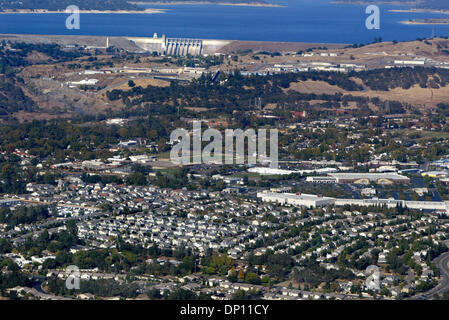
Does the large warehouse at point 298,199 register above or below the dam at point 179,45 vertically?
below

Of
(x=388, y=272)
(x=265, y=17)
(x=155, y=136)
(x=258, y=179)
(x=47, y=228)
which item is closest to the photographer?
(x=388, y=272)

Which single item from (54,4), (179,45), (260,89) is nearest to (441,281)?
(260,89)

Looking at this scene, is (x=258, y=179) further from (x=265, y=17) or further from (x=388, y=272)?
(x=265, y=17)

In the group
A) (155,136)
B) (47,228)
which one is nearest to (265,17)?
(155,136)

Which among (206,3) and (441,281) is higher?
(206,3)

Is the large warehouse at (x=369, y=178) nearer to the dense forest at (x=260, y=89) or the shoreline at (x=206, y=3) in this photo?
the dense forest at (x=260, y=89)

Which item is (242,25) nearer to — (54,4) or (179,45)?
(54,4)

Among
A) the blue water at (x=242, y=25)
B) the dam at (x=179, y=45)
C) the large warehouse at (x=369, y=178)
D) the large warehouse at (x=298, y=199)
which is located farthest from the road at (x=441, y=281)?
the blue water at (x=242, y=25)
